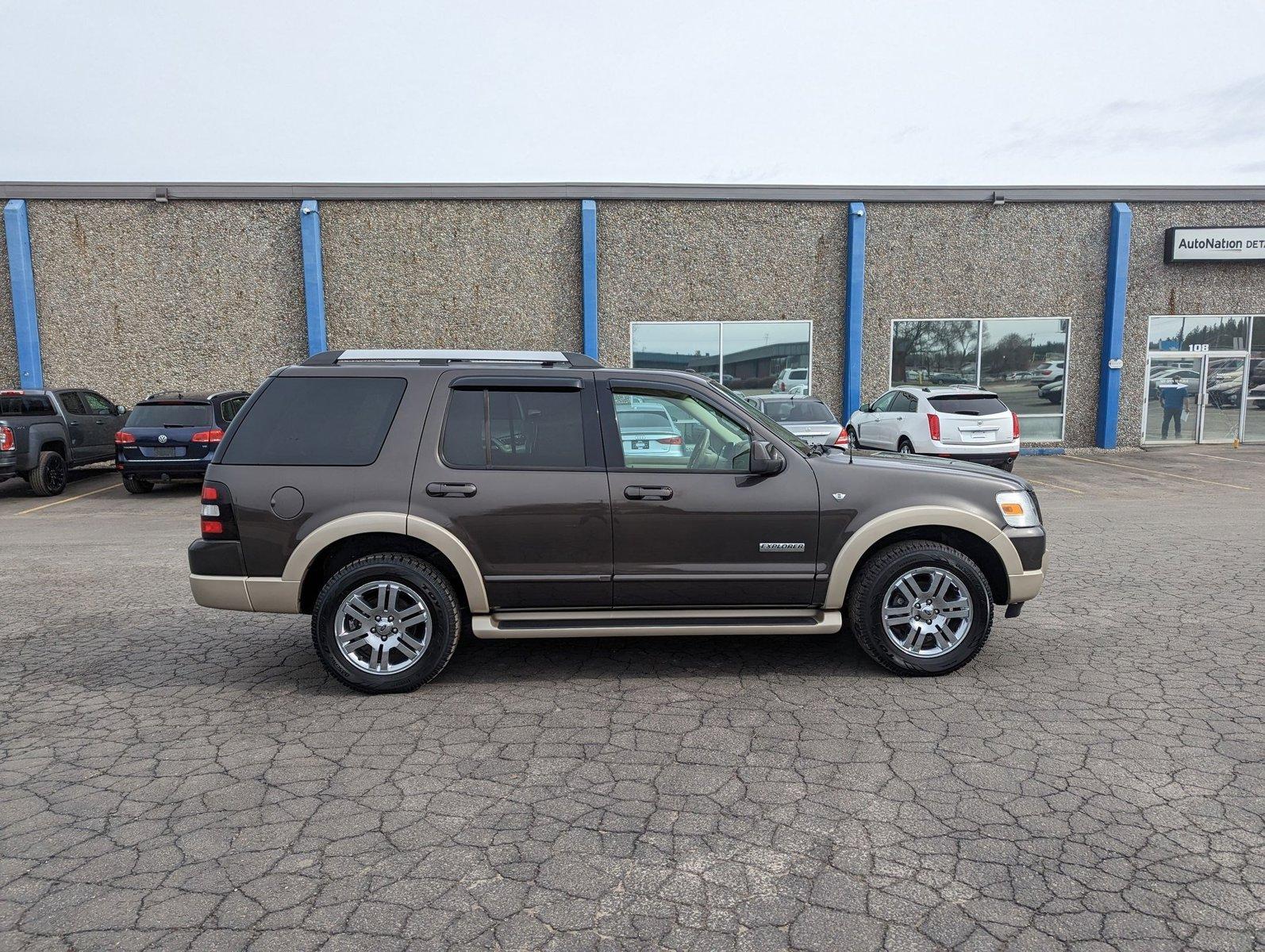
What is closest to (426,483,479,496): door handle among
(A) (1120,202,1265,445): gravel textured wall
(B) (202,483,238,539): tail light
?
(B) (202,483,238,539): tail light

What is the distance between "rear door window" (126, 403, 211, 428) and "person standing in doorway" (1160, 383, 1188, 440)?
1969 cm

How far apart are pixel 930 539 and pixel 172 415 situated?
12.0m

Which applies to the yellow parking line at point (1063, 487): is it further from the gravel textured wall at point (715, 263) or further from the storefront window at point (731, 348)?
the gravel textured wall at point (715, 263)

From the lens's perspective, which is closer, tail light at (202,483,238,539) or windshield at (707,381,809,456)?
tail light at (202,483,238,539)

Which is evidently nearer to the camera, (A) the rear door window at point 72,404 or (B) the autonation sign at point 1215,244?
(A) the rear door window at point 72,404

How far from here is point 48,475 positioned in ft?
45.4

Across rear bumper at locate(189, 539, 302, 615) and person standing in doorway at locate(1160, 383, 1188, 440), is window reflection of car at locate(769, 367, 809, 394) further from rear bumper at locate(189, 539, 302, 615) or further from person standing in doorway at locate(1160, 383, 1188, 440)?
rear bumper at locate(189, 539, 302, 615)

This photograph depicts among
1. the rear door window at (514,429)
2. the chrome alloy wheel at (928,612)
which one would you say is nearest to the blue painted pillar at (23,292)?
the rear door window at (514,429)

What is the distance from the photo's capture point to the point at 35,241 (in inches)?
717

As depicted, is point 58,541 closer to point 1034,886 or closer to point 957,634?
point 957,634

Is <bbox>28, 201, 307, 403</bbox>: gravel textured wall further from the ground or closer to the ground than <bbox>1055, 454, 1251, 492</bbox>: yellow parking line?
further from the ground

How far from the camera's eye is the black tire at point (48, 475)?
13641 mm

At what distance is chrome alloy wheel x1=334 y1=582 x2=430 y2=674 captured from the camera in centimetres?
485

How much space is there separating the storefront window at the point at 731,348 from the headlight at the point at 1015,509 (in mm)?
14337
